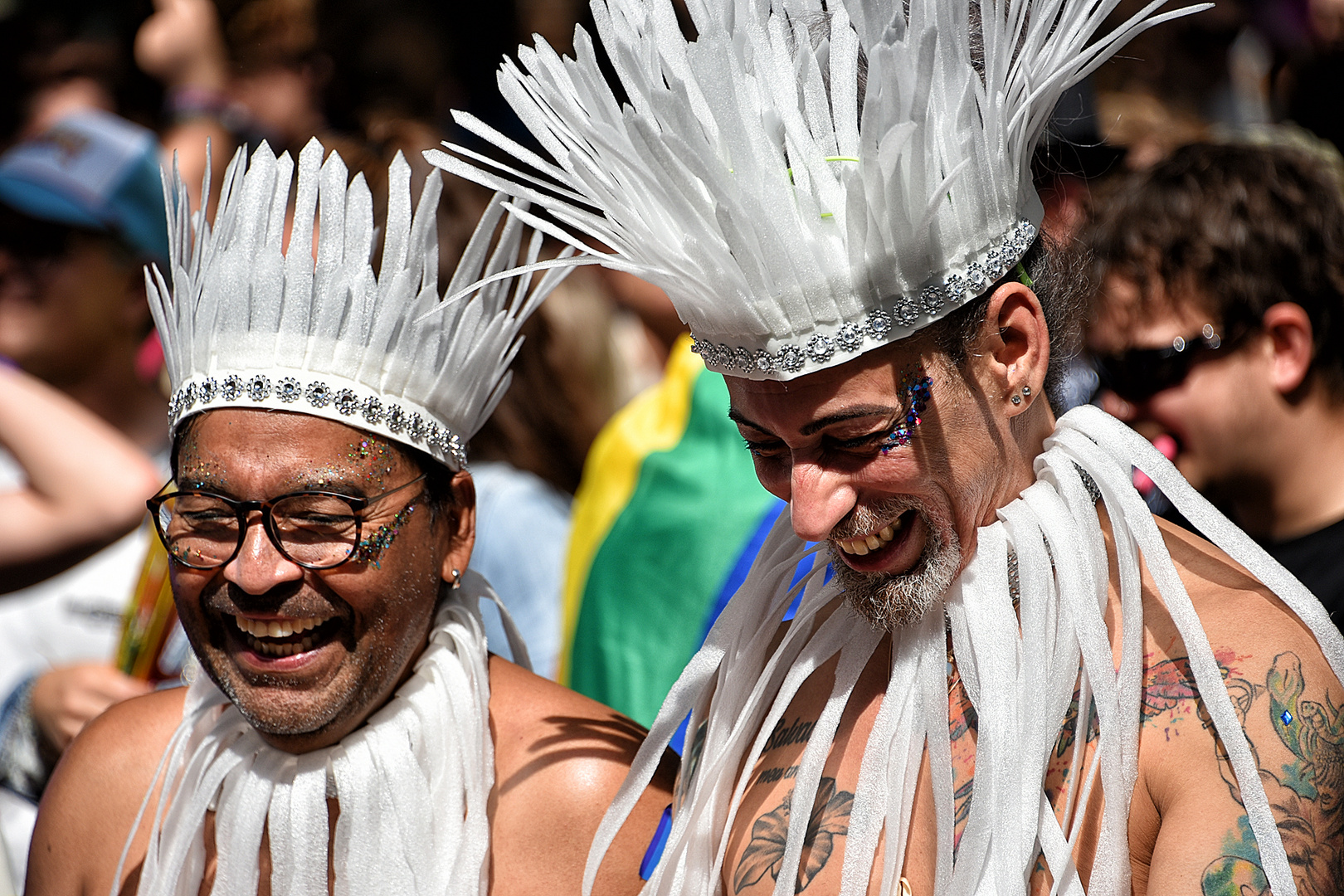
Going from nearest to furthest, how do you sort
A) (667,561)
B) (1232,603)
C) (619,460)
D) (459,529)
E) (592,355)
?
(1232,603)
(459,529)
(667,561)
(619,460)
(592,355)

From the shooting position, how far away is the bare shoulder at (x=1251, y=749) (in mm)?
1548

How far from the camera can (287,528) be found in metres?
2.16

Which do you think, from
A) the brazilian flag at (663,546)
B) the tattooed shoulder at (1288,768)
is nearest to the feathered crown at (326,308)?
the tattooed shoulder at (1288,768)

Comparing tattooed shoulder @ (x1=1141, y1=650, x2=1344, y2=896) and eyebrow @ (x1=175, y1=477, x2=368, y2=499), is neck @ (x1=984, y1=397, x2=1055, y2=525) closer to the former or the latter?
tattooed shoulder @ (x1=1141, y1=650, x2=1344, y2=896)

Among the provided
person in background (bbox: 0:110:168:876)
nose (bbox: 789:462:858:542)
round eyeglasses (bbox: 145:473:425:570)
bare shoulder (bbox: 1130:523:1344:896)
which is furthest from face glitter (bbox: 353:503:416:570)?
person in background (bbox: 0:110:168:876)

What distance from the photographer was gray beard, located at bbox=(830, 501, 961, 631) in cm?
184

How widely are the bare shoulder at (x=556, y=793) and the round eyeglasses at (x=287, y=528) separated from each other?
438 mm

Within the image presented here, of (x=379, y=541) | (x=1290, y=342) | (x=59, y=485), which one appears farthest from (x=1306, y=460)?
(x=59, y=485)

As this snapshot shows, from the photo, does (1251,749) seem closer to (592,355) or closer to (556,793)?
(556,793)

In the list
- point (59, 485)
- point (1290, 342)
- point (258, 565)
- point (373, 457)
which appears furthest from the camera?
point (59, 485)

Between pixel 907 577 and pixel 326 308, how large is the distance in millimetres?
1112

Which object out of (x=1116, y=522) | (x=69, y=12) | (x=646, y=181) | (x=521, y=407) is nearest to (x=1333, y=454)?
(x=1116, y=522)

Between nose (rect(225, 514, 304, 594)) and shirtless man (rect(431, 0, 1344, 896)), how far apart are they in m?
0.74

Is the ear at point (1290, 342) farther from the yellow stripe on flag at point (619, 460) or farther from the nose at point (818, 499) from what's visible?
the yellow stripe on flag at point (619, 460)
